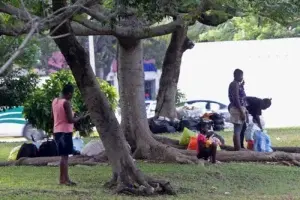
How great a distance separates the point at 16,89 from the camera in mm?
19750

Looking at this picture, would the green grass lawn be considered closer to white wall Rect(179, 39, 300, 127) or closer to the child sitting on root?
the child sitting on root

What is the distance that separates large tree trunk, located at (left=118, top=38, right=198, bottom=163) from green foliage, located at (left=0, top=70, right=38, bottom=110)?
4791 mm

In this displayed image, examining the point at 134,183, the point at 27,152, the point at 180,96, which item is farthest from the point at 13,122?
the point at 134,183

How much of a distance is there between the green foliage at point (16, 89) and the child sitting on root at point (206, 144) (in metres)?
6.52

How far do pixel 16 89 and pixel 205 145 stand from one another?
7.00 meters

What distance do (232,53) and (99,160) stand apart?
608 inches

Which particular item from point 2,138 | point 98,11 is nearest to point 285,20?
point 98,11

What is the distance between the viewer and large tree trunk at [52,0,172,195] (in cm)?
1095

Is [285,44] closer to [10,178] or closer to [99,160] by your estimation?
[99,160]

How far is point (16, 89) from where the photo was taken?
64.8 feet

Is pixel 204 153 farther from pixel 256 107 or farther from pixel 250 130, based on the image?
pixel 256 107

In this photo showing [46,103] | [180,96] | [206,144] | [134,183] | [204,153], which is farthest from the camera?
[180,96]

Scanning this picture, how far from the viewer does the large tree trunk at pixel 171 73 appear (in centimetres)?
2120

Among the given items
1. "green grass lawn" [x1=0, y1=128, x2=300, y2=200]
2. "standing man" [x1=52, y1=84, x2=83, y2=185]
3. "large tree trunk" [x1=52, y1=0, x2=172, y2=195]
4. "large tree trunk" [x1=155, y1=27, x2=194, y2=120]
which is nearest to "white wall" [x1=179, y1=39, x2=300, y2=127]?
"large tree trunk" [x1=155, y1=27, x2=194, y2=120]
